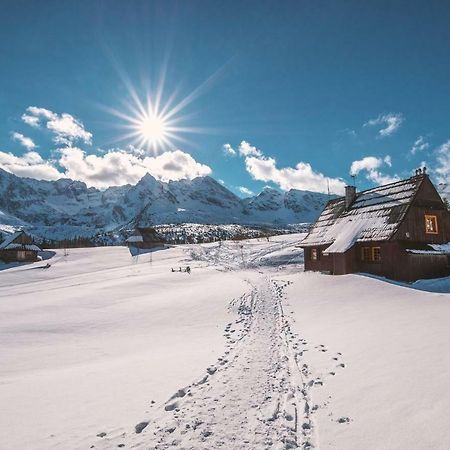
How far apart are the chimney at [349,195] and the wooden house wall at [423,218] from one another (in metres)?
6.81

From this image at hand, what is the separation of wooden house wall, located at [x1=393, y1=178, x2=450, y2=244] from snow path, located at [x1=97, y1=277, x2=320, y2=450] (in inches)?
750

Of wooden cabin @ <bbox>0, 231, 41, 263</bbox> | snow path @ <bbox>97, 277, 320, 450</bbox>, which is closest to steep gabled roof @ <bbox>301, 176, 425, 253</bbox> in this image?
snow path @ <bbox>97, 277, 320, 450</bbox>

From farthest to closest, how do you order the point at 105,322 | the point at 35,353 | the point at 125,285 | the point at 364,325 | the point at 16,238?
1. the point at 16,238
2. the point at 125,285
3. the point at 105,322
4. the point at 364,325
5. the point at 35,353

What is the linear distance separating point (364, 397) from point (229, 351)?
4.74 m

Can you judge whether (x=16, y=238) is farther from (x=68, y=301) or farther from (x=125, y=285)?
(x=68, y=301)

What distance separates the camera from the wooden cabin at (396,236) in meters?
25.4

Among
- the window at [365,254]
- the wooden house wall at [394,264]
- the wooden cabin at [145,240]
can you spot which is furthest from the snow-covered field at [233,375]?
the wooden cabin at [145,240]

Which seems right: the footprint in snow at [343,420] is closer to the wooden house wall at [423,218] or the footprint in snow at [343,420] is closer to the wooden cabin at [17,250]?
the wooden house wall at [423,218]

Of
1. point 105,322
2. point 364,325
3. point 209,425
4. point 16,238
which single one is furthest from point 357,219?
point 16,238

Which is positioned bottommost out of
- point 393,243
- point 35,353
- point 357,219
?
point 35,353

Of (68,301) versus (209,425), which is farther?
(68,301)

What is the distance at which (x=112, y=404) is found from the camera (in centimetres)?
666

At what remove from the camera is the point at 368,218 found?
28672 mm

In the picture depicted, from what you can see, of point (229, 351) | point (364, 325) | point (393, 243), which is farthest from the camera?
Result: point (393, 243)
